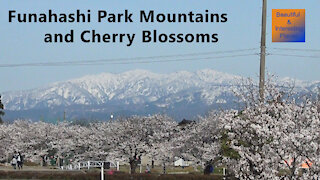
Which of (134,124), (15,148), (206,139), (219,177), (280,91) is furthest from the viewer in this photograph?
(15,148)

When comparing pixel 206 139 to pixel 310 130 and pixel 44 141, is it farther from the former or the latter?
pixel 310 130

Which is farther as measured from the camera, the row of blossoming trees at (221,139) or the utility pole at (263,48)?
the utility pole at (263,48)

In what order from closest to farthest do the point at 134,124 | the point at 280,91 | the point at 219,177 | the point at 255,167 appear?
1. the point at 255,167
2. the point at 280,91
3. the point at 219,177
4. the point at 134,124

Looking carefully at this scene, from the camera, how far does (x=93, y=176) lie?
45.1 m

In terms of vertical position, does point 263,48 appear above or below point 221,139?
above

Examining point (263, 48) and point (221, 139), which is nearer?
point (263, 48)

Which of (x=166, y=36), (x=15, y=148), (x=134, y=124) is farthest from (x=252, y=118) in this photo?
(x=15, y=148)

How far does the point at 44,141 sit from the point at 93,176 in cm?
3553

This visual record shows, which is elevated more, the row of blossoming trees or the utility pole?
the utility pole

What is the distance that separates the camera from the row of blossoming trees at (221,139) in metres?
16.5

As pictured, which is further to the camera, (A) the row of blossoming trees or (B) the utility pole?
(B) the utility pole

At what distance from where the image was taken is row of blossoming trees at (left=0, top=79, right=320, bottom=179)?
16516mm

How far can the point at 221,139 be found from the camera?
3120 cm

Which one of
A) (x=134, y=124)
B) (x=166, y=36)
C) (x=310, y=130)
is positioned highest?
(x=166, y=36)
